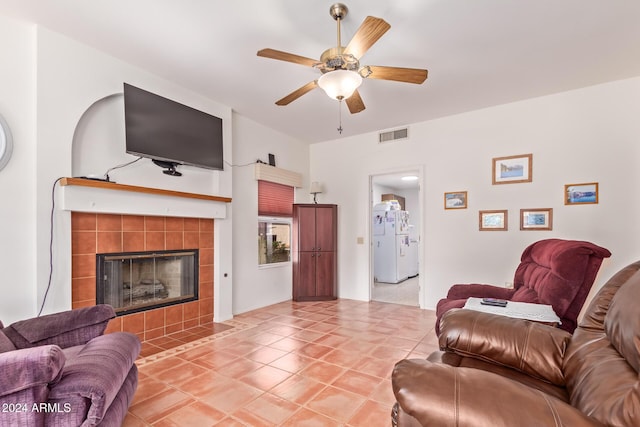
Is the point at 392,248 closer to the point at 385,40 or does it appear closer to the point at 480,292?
→ the point at 480,292

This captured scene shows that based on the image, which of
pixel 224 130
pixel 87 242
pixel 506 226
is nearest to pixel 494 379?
pixel 87 242

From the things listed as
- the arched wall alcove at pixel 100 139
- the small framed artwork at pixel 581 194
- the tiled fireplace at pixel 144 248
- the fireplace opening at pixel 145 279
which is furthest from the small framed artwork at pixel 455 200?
the arched wall alcove at pixel 100 139

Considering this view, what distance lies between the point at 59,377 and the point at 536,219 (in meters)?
4.47

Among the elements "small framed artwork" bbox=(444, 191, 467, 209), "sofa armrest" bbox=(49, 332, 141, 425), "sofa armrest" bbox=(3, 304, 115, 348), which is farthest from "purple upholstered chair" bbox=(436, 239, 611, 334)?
"sofa armrest" bbox=(3, 304, 115, 348)

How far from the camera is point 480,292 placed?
2766 mm

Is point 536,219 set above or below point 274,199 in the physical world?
below

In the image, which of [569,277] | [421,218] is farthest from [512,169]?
[569,277]

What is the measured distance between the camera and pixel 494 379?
97 centimetres

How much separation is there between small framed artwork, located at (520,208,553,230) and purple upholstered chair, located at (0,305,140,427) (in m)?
4.15

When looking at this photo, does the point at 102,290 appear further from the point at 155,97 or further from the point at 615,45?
the point at 615,45

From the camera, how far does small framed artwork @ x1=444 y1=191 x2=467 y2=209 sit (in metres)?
4.23

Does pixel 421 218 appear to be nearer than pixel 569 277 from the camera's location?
No

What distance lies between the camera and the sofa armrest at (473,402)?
0.84 metres

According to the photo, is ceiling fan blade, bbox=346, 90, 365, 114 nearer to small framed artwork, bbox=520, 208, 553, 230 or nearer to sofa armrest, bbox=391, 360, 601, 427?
sofa armrest, bbox=391, 360, 601, 427
